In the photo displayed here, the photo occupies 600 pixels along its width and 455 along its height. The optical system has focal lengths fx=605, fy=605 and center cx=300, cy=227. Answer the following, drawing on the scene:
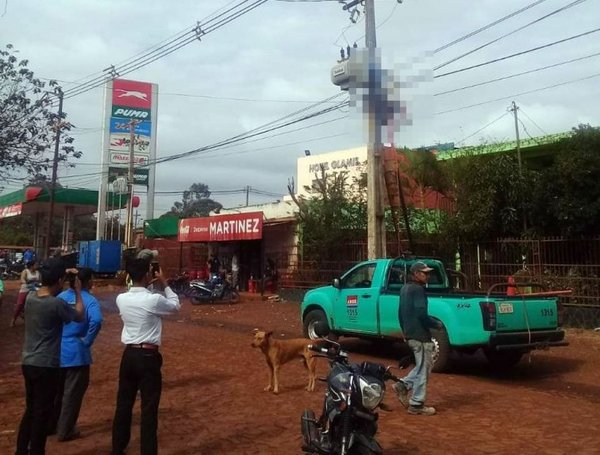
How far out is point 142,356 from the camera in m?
4.71

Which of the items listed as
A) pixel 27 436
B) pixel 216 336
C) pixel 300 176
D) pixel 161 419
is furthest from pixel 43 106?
pixel 300 176

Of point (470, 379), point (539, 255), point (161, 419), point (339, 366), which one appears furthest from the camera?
point (539, 255)

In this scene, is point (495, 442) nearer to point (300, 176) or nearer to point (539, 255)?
point (539, 255)

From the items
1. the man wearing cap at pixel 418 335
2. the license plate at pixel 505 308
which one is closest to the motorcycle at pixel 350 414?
the man wearing cap at pixel 418 335

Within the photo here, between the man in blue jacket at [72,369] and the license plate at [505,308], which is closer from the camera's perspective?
the man in blue jacket at [72,369]

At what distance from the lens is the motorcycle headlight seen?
14.4ft

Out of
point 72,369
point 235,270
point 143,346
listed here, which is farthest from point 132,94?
point 143,346

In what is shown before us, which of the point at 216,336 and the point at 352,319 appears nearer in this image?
the point at 352,319

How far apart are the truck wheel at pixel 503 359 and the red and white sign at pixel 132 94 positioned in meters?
37.6

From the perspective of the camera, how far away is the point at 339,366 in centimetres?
471

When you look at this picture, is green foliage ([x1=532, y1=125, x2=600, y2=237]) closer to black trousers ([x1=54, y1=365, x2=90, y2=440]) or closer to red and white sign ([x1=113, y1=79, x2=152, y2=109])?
black trousers ([x1=54, y1=365, x2=90, y2=440])

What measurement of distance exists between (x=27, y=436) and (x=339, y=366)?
252 cm

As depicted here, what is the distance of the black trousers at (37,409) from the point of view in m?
4.62

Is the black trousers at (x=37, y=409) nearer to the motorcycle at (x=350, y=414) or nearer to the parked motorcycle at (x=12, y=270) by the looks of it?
the motorcycle at (x=350, y=414)
